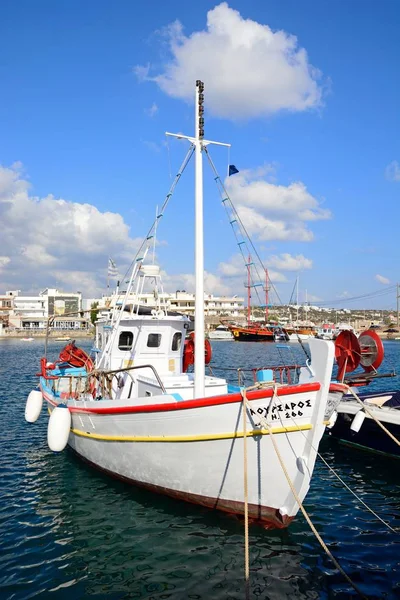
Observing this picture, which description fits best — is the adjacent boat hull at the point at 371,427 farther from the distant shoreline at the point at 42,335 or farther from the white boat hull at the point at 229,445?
the distant shoreline at the point at 42,335

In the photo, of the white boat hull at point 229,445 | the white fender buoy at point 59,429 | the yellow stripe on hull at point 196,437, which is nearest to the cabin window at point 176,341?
the white fender buoy at point 59,429

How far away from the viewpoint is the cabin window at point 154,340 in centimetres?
1325

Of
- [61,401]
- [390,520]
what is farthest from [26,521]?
[390,520]

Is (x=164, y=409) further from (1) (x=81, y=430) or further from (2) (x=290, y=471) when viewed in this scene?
(1) (x=81, y=430)

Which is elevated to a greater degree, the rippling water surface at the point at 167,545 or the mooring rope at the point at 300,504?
the mooring rope at the point at 300,504

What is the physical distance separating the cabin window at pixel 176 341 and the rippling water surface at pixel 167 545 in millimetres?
3934

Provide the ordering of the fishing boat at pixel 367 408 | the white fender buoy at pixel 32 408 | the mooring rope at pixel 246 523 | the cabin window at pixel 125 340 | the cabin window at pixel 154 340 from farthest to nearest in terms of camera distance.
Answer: the white fender buoy at pixel 32 408 → the cabin window at pixel 154 340 → the cabin window at pixel 125 340 → the fishing boat at pixel 367 408 → the mooring rope at pixel 246 523

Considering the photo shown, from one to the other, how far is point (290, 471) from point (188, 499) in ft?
7.35

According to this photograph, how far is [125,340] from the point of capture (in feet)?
43.1

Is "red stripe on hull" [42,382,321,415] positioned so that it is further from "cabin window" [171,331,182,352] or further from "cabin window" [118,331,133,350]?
"cabin window" [171,331,182,352]

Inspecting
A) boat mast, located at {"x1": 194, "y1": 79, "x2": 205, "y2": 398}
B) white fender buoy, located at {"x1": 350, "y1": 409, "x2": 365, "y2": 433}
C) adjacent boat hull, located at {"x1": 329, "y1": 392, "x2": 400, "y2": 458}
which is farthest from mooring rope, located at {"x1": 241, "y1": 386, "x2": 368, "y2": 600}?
adjacent boat hull, located at {"x1": 329, "y1": 392, "x2": 400, "y2": 458}

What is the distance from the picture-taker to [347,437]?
15008mm

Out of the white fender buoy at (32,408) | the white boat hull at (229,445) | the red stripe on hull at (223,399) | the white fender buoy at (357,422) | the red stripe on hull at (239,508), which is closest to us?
the red stripe on hull at (223,399)

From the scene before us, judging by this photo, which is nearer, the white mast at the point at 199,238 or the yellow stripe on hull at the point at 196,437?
the yellow stripe on hull at the point at 196,437
